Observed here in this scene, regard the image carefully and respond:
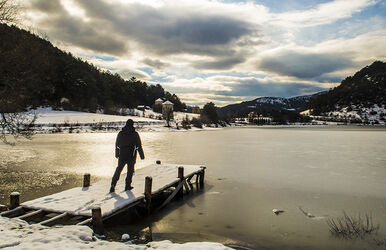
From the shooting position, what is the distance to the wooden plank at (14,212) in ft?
22.3

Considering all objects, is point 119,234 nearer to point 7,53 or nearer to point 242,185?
point 242,185

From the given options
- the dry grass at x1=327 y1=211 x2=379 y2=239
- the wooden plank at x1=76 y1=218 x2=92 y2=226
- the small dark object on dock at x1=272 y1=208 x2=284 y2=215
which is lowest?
the small dark object on dock at x1=272 y1=208 x2=284 y2=215

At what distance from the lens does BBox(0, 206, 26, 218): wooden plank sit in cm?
681

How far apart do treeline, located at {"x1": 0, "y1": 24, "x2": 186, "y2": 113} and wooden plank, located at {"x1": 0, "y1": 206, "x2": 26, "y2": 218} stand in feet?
26.9

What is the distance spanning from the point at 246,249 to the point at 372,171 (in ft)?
42.1

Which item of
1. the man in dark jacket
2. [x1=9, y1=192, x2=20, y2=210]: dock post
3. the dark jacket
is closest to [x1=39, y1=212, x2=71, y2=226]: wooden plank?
[x1=9, y1=192, x2=20, y2=210]: dock post

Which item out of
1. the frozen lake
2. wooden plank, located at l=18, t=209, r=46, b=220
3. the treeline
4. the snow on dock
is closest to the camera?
wooden plank, located at l=18, t=209, r=46, b=220

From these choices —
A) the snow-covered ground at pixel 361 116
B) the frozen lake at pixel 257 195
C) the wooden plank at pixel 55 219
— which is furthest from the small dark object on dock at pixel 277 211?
the snow-covered ground at pixel 361 116

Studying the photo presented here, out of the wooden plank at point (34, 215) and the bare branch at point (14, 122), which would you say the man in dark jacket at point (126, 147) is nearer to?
the wooden plank at point (34, 215)

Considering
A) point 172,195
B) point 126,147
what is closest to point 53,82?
point 172,195

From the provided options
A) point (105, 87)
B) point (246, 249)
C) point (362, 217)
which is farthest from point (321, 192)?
point (105, 87)

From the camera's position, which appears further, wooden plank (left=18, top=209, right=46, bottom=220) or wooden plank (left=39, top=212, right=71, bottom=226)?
wooden plank (left=18, top=209, right=46, bottom=220)

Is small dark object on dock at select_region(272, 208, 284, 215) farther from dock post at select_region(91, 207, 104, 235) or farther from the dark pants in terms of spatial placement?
dock post at select_region(91, 207, 104, 235)

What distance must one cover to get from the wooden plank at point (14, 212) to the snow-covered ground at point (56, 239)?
29.0 inches
